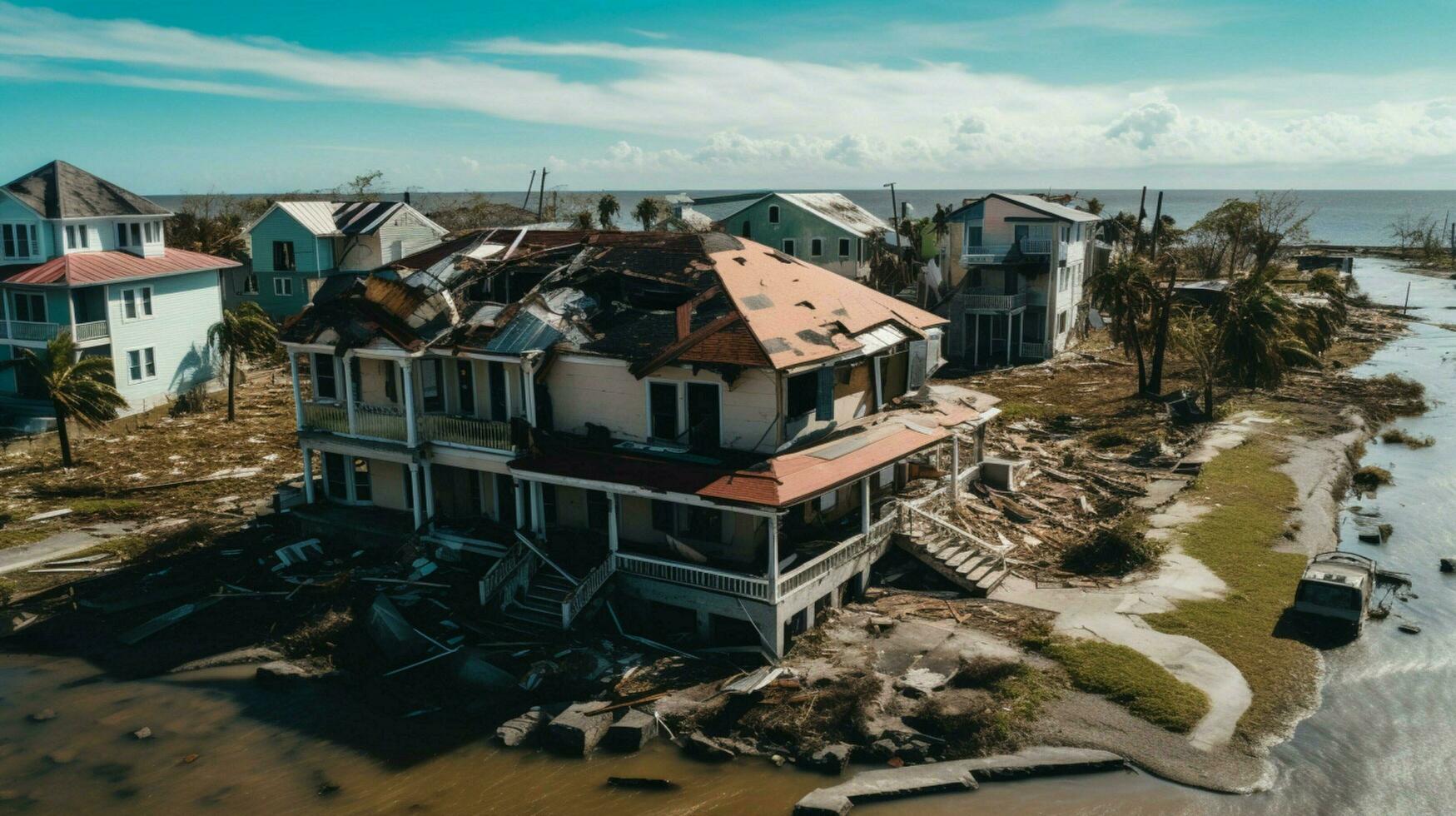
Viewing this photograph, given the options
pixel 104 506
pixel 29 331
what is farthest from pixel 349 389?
pixel 29 331

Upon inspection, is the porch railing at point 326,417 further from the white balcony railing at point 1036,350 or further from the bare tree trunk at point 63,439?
the white balcony railing at point 1036,350

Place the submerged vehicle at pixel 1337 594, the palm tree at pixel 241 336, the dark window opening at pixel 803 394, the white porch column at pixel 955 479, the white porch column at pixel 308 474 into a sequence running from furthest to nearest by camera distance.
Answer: the palm tree at pixel 241 336
the white porch column at pixel 308 474
the white porch column at pixel 955 479
the dark window opening at pixel 803 394
the submerged vehicle at pixel 1337 594

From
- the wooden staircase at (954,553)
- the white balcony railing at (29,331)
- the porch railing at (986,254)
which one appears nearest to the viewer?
the wooden staircase at (954,553)

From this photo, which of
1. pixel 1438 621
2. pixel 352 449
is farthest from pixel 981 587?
pixel 352 449

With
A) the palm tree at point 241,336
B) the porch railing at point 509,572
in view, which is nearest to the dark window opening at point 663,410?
the porch railing at point 509,572

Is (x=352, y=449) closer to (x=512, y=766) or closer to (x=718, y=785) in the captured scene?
(x=512, y=766)

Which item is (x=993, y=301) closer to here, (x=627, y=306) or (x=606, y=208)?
(x=606, y=208)

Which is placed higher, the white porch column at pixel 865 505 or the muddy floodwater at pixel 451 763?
the white porch column at pixel 865 505

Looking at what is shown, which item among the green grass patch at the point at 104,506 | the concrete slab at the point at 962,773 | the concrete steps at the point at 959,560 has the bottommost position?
the concrete slab at the point at 962,773
